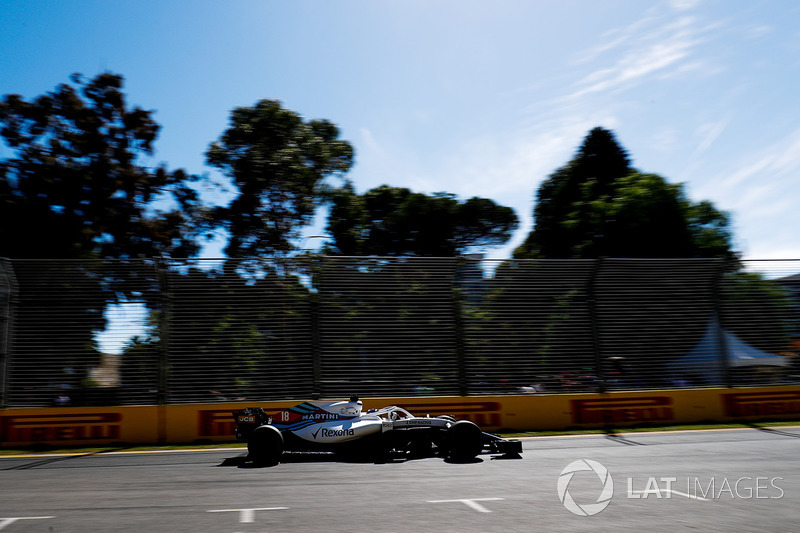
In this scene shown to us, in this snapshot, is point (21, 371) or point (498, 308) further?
A: point (498, 308)

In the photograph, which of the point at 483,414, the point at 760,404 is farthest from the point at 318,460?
the point at 760,404

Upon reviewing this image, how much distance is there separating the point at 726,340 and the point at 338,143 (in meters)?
20.2

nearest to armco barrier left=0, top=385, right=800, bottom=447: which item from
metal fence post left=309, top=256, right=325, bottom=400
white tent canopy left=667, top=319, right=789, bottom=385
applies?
white tent canopy left=667, top=319, right=789, bottom=385

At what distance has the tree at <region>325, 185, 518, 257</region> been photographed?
145 feet

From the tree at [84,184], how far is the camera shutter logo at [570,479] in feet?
71.9

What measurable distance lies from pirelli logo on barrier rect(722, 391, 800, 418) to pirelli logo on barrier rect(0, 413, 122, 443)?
13.7 metres

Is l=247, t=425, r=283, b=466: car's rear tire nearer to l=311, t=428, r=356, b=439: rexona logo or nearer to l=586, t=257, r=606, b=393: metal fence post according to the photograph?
l=311, t=428, r=356, b=439: rexona logo

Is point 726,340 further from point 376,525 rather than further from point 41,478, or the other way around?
point 41,478

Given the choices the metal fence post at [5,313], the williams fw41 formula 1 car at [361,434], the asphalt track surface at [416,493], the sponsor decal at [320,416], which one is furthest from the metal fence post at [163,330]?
the sponsor decal at [320,416]

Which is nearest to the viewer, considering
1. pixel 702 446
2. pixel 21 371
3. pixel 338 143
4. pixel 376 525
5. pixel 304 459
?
pixel 376 525

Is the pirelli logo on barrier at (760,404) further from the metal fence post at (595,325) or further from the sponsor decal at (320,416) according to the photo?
the sponsor decal at (320,416)

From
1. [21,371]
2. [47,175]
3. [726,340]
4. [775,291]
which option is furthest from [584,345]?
[47,175]

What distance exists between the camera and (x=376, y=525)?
17.2 ft

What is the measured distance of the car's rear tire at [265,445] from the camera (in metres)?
9.09
